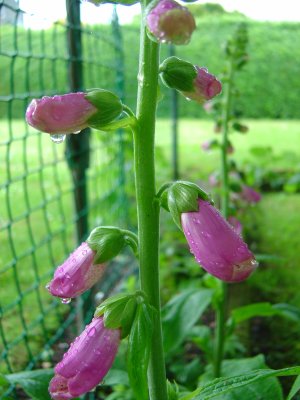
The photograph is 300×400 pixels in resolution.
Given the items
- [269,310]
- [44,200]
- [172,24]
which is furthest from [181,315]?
[172,24]

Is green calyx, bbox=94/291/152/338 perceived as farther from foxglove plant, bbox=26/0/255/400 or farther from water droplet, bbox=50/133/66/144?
water droplet, bbox=50/133/66/144

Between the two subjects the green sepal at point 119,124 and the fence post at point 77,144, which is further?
the fence post at point 77,144

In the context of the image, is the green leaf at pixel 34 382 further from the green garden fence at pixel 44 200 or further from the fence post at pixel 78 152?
the fence post at pixel 78 152

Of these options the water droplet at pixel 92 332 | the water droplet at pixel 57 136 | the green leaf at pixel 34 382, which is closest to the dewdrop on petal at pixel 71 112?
the water droplet at pixel 57 136

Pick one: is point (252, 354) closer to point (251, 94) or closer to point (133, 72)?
point (133, 72)

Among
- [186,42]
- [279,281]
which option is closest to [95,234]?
[186,42]

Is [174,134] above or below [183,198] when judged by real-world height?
below

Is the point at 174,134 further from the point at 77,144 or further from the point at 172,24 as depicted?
the point at 172,24
